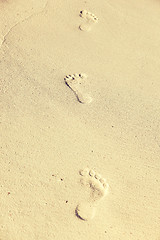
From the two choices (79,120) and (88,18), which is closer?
(79,120)

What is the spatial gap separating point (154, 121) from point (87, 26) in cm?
152

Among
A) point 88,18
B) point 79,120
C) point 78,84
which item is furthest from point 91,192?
point 88,18

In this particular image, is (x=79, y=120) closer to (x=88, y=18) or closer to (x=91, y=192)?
(x=91, y=192)

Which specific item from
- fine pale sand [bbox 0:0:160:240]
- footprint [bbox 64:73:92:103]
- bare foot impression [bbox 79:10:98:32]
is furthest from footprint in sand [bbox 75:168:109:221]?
bare foot impression [bbox 79:10:98:32]

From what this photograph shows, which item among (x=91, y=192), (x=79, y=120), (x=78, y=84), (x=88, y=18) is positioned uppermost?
(x=88, y=18)

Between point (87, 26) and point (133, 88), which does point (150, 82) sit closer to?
point (133, 88)

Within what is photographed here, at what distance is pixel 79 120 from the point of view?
246 cm

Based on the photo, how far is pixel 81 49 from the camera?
294 centimetres

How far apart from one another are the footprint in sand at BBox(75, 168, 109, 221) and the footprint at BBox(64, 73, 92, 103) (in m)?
0.78

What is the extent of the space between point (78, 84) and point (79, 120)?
44 centimetres

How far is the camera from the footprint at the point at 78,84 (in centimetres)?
258

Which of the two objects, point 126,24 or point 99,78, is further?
point 126,24

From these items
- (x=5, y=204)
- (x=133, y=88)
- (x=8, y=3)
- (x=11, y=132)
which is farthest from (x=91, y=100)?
(x=8, y=3)

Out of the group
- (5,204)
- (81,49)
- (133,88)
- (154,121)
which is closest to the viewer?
(5,204)
